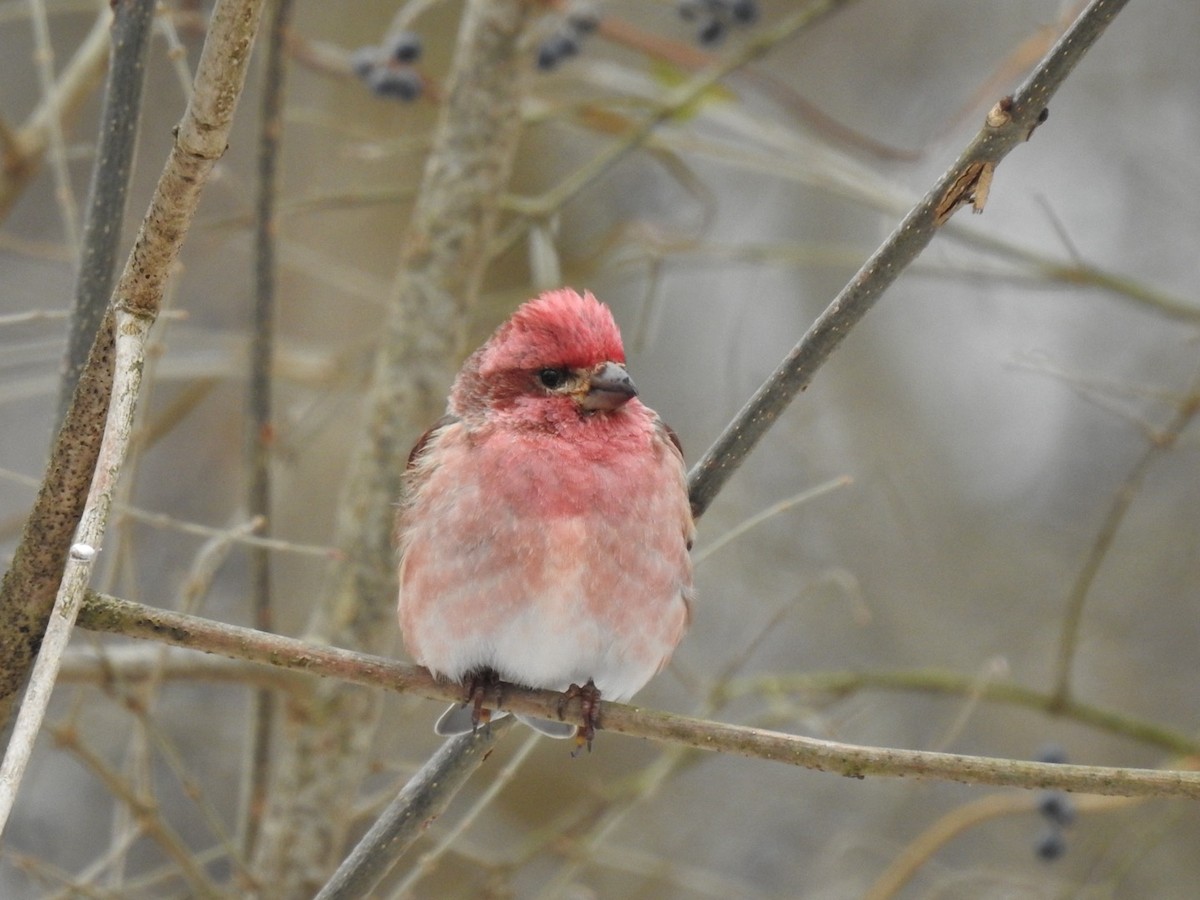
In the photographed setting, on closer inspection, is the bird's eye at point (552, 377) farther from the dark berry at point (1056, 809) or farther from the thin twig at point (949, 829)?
the dark berry at point (1056, 809)

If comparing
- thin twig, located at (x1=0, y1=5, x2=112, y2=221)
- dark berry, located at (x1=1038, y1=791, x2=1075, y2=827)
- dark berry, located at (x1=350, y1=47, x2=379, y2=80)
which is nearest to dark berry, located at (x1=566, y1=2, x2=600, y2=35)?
dark berry, located at (x1=350, y1=47, x2=379, y2=80)

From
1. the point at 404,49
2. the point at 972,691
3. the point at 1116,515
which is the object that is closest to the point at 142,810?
the point at 404,49

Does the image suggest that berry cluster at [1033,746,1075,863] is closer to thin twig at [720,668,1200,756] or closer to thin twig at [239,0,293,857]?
thin twig at [720,668,1200,756]

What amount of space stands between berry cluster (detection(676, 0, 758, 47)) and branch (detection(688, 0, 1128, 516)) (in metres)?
2.70

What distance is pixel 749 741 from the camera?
2.95 meters

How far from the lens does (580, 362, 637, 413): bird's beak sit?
390 centimetres

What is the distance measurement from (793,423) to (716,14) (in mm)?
2569

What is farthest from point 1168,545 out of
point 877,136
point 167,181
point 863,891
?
point 167,181

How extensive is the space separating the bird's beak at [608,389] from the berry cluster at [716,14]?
216 cm

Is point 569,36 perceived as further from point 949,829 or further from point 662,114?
point 949,829

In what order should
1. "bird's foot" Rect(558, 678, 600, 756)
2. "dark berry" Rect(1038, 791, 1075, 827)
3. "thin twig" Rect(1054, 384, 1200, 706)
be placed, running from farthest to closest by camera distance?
"dark berry" Rect(1038, 791, 1075, 827) → "thin twig" Rect(1054, 384, 1200, 706) → "bird's foot" Rect(558, 678, 600, 756)

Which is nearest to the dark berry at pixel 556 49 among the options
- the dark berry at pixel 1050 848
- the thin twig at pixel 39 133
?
the thin twig at pixel 39 133

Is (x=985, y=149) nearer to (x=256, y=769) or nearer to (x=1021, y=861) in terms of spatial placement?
(x=256, y=769)

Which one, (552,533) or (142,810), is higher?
(552,533)
